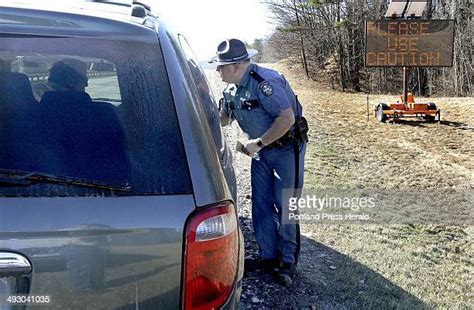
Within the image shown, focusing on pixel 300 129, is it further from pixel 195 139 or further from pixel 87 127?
pixel 87 127

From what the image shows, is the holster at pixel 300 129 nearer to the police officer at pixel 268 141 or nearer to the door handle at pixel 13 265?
Result: the police officer at pixel 268 141

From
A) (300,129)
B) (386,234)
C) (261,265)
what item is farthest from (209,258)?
(386,234)

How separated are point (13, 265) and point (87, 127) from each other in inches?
17.0

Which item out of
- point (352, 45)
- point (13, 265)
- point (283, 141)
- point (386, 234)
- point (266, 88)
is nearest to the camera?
point (13, 265)

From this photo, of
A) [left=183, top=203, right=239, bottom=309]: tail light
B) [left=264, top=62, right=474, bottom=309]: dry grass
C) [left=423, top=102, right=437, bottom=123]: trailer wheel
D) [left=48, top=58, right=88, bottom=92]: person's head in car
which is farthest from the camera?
[left=423, top=102, right=437, bottom=123]: trailer wheel

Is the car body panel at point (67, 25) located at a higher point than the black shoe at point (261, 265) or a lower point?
higher

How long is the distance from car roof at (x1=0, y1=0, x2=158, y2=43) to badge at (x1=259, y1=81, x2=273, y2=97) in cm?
167

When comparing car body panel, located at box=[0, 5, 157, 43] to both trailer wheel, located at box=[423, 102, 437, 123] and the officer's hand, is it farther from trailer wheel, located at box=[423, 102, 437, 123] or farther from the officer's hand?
trailer wheel, located at box=[423, 102, 437, 123]

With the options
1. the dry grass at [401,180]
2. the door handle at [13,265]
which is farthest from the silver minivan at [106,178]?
the dry grass at [401,180]

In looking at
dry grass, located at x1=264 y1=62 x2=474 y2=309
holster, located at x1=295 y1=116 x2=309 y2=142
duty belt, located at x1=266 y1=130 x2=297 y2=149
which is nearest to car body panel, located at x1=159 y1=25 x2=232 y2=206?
duty belt, located at x1=266 y1=130 x2=297 y2=149

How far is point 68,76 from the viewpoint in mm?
1574

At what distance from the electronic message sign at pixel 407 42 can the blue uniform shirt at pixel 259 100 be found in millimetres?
11044

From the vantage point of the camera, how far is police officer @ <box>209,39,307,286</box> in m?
3.13

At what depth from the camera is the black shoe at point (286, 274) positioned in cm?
338
